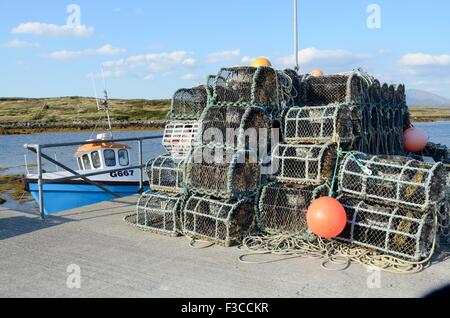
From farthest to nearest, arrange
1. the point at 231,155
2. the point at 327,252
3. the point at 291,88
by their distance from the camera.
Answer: the point at 291,88 → the point at 231,155 → the point at 327,252

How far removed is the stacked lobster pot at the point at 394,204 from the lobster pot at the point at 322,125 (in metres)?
0.45

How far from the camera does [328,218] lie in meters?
4.39

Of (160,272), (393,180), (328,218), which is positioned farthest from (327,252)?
(160,272)

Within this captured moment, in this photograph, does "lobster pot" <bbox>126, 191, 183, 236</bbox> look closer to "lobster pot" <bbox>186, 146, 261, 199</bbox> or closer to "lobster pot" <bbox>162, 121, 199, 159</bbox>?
"lobster pot" <bbox>186, 146, 261, 199</bbox>

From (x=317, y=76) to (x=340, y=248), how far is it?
2.70 meters

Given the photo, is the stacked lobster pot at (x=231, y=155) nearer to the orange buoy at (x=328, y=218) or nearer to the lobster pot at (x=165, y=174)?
the lobster pot at (x=165, y=174)

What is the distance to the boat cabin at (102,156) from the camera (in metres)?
12.3

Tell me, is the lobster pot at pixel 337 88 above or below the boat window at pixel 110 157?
above

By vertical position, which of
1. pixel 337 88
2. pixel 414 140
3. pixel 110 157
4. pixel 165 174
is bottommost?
pixel 110 157

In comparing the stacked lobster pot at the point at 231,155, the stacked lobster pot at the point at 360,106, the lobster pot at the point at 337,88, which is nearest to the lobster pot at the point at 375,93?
the stacked lobster pot at the point at 360,106

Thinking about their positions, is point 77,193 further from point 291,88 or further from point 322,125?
point 322,125

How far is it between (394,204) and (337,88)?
82.6 inches

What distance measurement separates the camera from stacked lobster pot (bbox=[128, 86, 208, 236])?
18.8 feet
